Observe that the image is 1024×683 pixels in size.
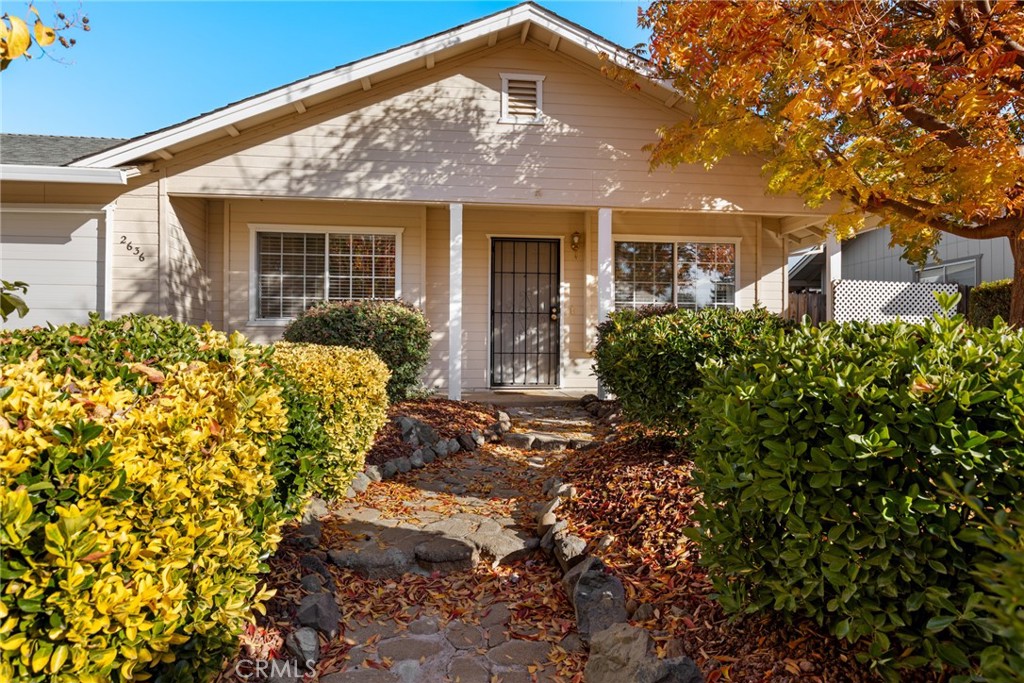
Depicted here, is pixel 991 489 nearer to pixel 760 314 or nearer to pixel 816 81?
pixel 760 314

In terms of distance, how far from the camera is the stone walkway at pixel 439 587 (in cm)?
262

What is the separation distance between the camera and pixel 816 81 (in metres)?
4.79

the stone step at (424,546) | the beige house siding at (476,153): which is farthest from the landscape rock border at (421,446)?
the beige house siding at (476,153)

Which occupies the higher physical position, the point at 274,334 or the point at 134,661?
the point at 274,334

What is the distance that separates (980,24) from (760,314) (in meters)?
2.67

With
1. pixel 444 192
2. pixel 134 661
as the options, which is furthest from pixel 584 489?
pixel 444 192

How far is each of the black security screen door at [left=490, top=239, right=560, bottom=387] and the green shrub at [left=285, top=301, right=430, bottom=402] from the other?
96.4 inches

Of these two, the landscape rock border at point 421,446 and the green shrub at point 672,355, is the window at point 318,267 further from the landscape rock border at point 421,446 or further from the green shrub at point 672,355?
the green shrub at point 672,355

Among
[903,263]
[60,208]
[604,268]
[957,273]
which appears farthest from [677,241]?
A: [903,263]

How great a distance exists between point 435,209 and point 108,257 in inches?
185

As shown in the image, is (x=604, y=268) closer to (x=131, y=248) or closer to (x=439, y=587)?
(x=439, y=587)

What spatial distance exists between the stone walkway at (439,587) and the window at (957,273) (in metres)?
15.7

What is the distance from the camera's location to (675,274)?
9.88m

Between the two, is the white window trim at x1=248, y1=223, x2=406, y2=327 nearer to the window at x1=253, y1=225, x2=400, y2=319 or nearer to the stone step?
the window at x1=253, y1=225, x2=400, y2=319
